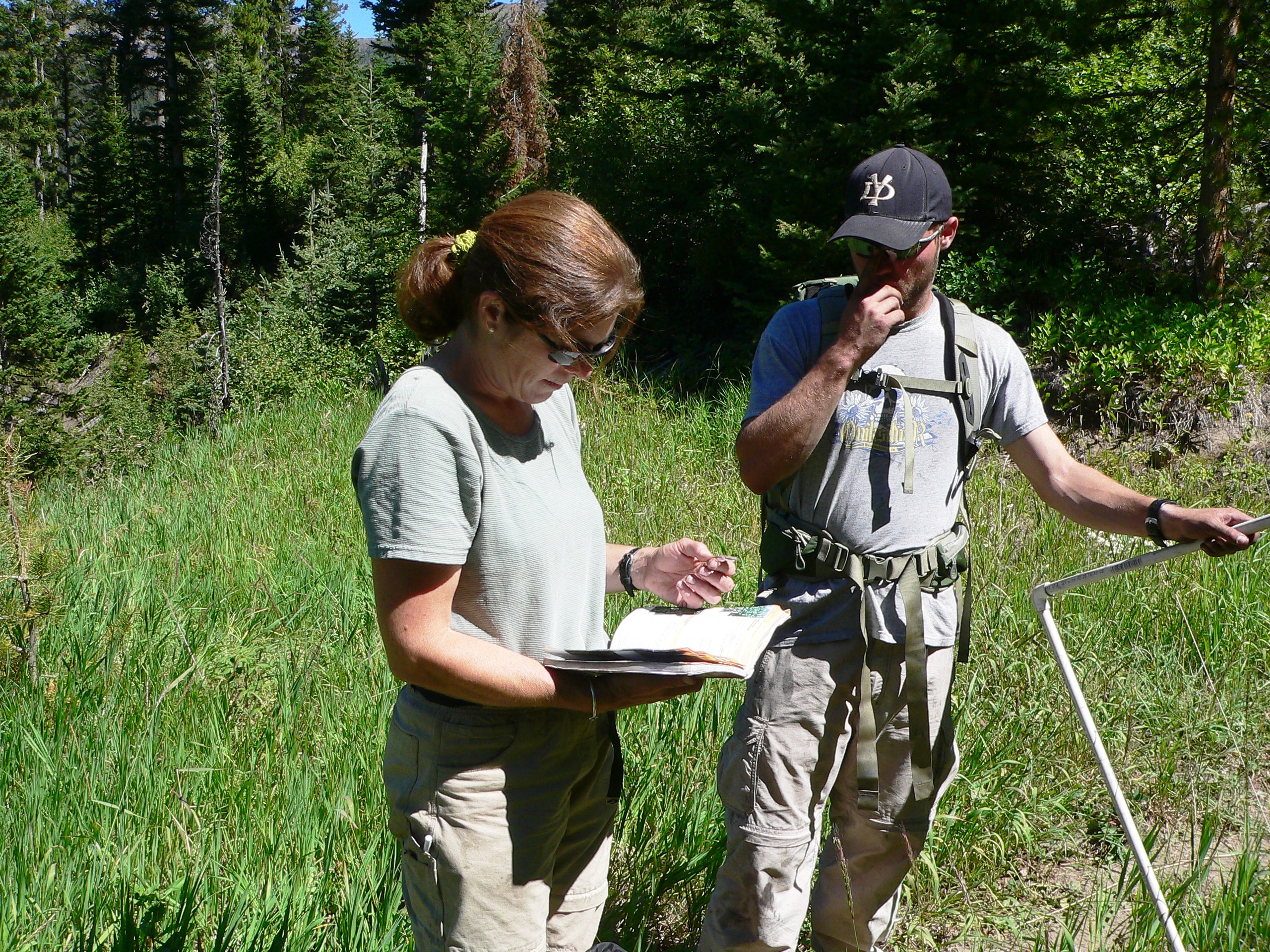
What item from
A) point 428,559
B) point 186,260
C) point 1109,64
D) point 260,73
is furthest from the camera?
point 260,73

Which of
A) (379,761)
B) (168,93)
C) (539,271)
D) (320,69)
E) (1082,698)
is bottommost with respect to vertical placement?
(379,761)

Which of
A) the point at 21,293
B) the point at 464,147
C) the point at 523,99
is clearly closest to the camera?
the point at 464,147

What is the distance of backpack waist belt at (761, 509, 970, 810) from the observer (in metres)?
2.32

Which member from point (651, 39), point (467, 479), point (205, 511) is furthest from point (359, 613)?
point (651, 39)

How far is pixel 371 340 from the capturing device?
2422 centimetres

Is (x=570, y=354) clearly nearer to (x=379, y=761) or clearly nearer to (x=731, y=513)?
(x=379, y=761)

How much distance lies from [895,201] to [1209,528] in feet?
3.26

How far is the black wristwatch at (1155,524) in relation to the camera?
86.0 inches

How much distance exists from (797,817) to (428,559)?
1.28m

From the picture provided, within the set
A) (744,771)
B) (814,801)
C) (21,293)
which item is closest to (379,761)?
(744,771)

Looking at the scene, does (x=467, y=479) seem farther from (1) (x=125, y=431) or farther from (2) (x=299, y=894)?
(1) (x=125, y=431)

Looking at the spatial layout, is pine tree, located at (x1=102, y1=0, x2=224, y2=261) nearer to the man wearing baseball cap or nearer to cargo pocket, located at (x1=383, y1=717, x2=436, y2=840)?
the man wearing baseball cap

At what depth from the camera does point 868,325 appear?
2213mm

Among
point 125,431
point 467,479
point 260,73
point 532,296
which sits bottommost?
point 125,431
